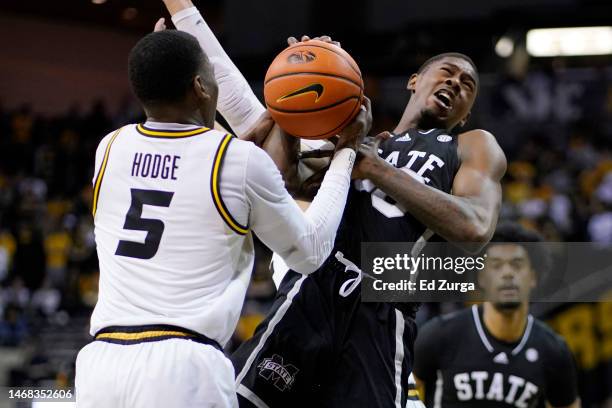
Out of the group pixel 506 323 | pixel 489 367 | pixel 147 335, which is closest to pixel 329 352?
pixel 147 335

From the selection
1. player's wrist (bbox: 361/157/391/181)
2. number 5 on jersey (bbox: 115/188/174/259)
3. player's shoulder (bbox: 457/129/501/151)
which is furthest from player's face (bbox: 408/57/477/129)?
number 5 on jersey (bbox: 115/188/174/259)

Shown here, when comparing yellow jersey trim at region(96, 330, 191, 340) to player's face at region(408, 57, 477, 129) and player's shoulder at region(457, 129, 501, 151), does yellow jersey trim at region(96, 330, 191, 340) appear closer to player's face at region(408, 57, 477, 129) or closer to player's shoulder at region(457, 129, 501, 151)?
player's shoulder at region(457, 129, 501, 151)

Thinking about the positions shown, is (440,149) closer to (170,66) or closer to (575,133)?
(170,66)

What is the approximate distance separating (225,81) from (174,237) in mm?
1258

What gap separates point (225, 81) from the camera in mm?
4016

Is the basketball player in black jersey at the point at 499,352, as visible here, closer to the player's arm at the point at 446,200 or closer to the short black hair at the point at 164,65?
the player's arm at the point at 446,200

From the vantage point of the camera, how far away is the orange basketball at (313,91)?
3.42m

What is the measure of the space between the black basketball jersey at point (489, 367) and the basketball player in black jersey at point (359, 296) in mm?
1983

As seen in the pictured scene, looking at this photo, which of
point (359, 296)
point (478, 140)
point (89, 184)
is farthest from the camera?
point (89, 184)

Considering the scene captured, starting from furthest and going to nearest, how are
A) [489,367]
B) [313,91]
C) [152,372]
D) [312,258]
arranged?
[489,367] → [313,91] → [312,258] → [152,372]

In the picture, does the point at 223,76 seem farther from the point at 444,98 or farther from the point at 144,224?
the point at 144,224

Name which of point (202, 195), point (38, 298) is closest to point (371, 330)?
point (202, 195)

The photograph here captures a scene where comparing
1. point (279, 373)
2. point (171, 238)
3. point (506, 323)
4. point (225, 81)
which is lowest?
point (279, 373)

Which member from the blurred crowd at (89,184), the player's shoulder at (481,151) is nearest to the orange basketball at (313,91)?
the player's shoulder at (481,151)
